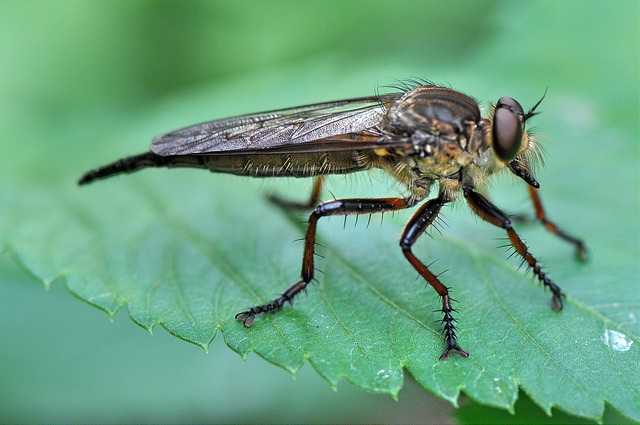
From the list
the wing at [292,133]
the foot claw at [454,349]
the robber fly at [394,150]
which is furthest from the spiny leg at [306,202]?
the foot claw at [454,349]

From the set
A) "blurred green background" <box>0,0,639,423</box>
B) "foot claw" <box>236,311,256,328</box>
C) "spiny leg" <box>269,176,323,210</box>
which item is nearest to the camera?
"foot claw" <box>236,311,256,328</box>

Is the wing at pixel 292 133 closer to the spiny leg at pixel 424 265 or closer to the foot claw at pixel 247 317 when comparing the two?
the spiny leg at pixel 424 265

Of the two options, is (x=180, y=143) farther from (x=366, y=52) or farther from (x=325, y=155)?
(x=366, y=52)

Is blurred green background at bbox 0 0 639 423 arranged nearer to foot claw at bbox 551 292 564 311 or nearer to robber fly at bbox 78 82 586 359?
foot claw at bbox 551 292 564 311

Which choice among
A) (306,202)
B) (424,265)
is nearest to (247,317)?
(424,265)

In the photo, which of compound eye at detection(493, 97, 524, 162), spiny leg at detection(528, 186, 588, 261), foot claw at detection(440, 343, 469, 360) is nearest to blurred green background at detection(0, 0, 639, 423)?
foot claw at detection(440, 343, 469, 360)

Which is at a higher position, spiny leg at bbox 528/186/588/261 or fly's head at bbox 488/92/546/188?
fly's head at bbox 488/92/546/188

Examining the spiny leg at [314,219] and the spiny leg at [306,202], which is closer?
the spiny leg at [314,219]

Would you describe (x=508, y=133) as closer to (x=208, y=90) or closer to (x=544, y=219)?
(x=544, y=219)
